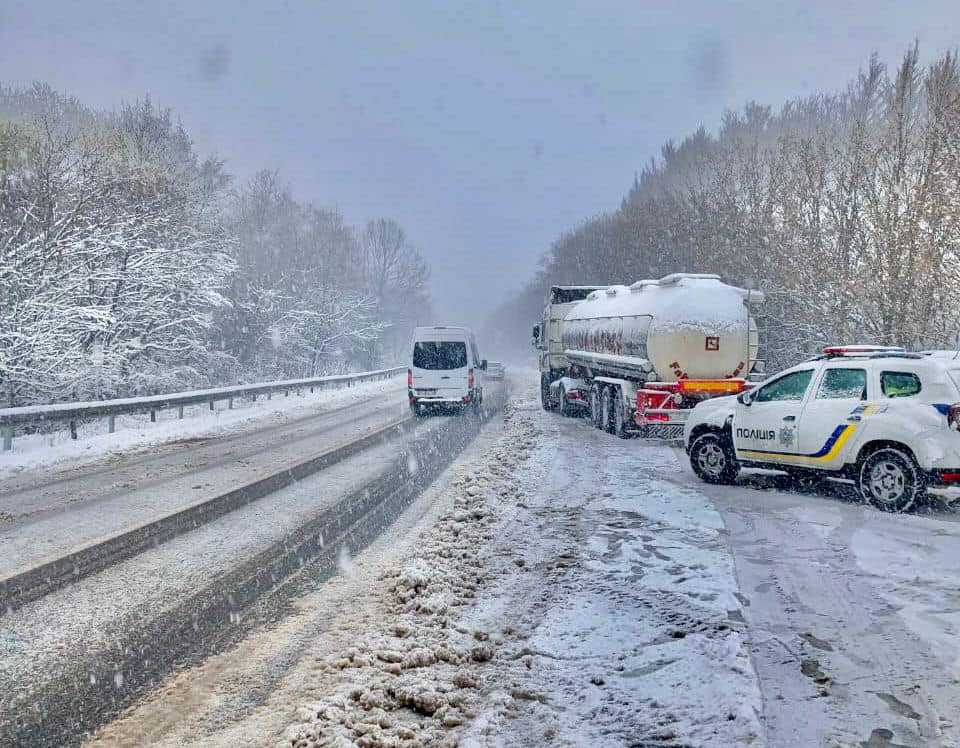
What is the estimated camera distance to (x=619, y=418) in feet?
48.6

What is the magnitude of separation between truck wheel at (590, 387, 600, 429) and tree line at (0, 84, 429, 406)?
12128mm

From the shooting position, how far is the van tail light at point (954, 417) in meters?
7.56

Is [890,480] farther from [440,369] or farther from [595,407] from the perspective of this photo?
[440,369]

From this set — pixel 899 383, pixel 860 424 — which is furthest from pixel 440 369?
pixel 899 383

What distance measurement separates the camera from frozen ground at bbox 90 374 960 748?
3465 millimetres

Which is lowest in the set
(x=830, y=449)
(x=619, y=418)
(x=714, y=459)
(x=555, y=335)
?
(x=714, y=459)

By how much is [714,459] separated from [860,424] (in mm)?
→ 2318

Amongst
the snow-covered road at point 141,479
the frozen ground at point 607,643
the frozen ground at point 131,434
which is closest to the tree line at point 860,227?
the frozen ground at point 607,643

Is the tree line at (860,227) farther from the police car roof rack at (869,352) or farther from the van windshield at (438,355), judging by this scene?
the van windshield at (438,355)

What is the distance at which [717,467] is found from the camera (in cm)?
1001

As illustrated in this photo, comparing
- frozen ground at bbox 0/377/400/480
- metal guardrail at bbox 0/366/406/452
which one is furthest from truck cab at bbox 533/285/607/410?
metal guardrail at bbox 0/366/406/452

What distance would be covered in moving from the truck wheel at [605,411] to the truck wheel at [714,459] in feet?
17.8

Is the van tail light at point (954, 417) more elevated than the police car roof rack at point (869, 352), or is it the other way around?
the police car roof rack at point (869, 352)

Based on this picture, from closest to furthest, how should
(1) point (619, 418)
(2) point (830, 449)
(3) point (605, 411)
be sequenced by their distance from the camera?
(2) point (830, 449)
(1) point (619, 418)
(3) point (605, 411)
